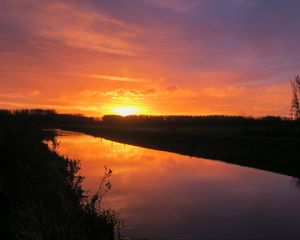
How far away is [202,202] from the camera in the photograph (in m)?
19.8

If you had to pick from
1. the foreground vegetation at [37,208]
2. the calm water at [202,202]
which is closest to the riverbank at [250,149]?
the calm water at [202,202]

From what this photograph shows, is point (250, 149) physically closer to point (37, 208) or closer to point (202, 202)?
point (202, 202)

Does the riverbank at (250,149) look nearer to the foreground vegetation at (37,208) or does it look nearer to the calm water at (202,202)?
the calm water at (202,202)

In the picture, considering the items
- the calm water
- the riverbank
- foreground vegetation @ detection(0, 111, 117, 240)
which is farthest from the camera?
the riverbank

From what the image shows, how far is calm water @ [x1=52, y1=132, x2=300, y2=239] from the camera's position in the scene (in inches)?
585

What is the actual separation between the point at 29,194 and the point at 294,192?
1614 centimetres

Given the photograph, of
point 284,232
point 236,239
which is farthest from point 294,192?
point 236,239

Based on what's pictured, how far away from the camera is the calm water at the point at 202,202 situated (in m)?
14.9

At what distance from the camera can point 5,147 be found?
16.0 metres

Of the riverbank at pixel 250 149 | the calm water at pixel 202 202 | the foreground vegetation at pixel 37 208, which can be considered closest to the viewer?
the foreground vegetation at pixel 37 208

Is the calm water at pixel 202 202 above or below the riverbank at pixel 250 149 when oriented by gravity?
below

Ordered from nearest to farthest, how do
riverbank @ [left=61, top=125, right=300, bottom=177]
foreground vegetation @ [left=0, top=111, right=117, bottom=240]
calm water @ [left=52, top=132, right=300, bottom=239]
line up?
foreground vegetation @ [left=0, top=111, right=117, bottom=240], calm water @ [left=52, top=132, right=300, bottom=239], riverbank @ [left=61, top=125, right=300, bottom=177]

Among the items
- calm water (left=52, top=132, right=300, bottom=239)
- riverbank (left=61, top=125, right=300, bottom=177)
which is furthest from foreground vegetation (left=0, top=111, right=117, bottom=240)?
riverbank (left=61, top=125, right=300, bottom=177)

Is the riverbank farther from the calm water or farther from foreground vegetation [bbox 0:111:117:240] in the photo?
foreground vegetation [bbox 0:111:117:240]
